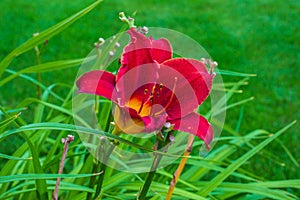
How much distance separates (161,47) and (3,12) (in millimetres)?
3977

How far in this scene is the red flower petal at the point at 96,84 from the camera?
30.5 inches

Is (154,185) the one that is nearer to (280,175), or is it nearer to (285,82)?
(280,175)

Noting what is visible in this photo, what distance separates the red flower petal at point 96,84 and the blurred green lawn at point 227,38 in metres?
1.61

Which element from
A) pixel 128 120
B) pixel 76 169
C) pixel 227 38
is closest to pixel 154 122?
pixel 128 120

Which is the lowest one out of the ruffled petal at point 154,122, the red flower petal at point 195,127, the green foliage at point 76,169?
the green foliage at point 76,169

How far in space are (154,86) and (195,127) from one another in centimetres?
9

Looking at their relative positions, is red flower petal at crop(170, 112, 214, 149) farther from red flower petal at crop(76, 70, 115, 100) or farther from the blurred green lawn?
the blurred green lawn

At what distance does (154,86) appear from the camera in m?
0.80

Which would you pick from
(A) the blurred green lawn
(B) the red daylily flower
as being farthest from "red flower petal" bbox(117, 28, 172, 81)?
(A) the blurred green lawn

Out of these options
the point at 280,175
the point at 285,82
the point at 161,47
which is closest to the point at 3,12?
the point at 285,82

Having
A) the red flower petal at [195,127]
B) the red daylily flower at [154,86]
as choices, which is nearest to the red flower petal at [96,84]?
the red daylily flower at [154,86]

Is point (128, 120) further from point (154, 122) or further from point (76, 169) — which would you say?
point (76, 169)

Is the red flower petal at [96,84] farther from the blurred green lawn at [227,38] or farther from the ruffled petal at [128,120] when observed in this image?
the blurred green lawn at [227,38]

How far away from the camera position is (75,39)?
405 cm
